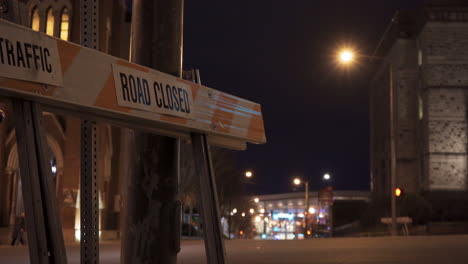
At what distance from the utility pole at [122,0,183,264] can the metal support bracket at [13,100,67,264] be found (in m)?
2.36

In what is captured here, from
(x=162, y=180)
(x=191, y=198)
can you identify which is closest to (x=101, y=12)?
(x=191, y=198)

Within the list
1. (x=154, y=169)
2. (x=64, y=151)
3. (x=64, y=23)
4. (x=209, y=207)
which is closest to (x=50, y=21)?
(x=64, y=23)

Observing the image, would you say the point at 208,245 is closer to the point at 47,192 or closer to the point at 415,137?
the point at 47,192

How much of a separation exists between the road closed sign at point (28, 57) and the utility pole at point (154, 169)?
2460 mm

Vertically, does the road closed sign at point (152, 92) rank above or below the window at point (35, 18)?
below

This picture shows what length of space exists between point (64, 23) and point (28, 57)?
34174mm

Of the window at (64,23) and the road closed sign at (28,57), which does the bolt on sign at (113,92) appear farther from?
the window at (64,23)

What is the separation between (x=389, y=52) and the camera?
267 feet

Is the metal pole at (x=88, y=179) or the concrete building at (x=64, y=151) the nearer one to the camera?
the metal pole at (x=88, y=179)

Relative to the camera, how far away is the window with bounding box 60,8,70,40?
1439 inches

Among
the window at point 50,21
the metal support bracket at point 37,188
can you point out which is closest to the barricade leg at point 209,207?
the metal support bracket at point 37,188

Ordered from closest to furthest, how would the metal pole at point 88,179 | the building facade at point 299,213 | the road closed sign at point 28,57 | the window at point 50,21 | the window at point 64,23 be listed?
the road closed sign at point 28,57
the metal pole at point 88,179
the window at point 64,23
the window at point 50,21
the building facade at point 299,213

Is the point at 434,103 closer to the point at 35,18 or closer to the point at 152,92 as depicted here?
the point at 35,18

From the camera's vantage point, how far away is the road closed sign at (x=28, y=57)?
3887 millimetres
